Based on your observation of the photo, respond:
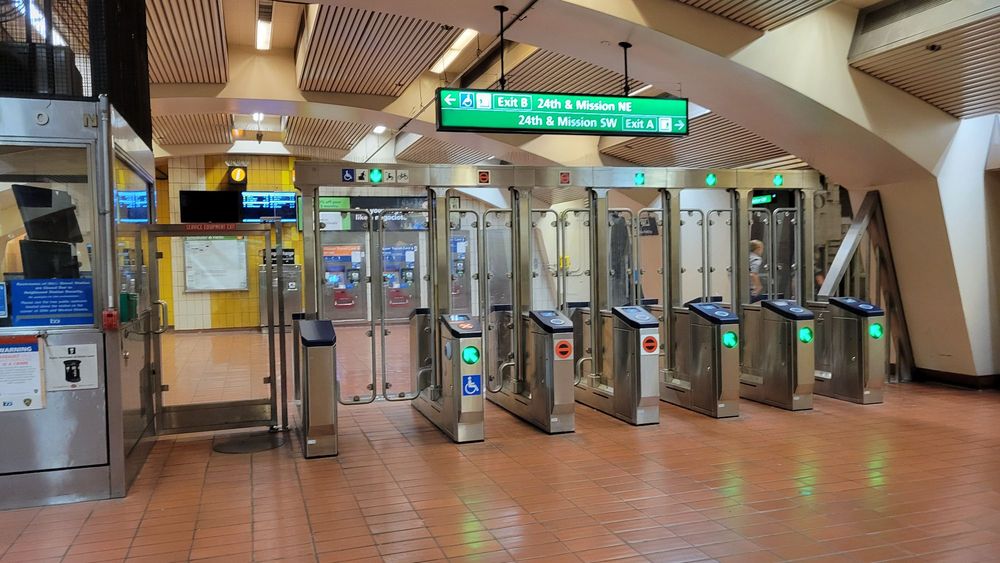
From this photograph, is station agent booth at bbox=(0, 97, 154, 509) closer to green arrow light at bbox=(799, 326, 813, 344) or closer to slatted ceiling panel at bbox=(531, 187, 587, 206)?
green arrow light at bbox=(799, 326, 813, 344)

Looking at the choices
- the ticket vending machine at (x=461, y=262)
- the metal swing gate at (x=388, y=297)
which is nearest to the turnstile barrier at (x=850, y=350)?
the metal swing gate at (x=388, y=297)

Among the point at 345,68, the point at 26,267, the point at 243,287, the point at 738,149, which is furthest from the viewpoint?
the point at 243,287

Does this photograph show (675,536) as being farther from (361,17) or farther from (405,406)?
(361,17)

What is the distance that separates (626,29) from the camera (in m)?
5.76

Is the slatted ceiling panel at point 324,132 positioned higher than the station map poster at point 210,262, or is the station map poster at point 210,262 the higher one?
the slatted ceiling panel at point 324,132

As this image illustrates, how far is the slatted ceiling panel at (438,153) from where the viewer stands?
39.9ft

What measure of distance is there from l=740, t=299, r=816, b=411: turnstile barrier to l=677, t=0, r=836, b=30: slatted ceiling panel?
2501 mm

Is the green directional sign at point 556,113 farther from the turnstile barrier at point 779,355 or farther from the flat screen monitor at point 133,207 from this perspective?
the flat screen monitor at point 133,207

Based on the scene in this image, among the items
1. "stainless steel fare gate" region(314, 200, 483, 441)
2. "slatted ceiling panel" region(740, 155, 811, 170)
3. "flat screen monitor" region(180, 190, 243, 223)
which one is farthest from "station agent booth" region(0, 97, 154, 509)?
"flat screen monitor" region(180, 190, 243, 223)

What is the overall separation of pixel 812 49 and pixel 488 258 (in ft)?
11.3

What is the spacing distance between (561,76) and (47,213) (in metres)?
5.26

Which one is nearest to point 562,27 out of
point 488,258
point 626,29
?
point 626,29

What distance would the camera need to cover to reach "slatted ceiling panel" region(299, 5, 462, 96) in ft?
21.7

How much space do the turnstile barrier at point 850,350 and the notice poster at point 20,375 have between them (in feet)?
21.5
